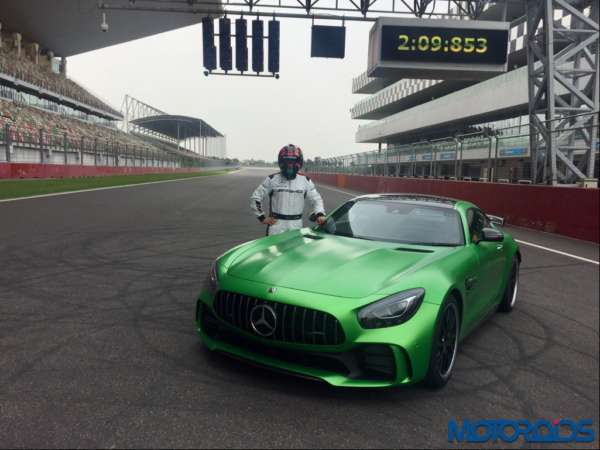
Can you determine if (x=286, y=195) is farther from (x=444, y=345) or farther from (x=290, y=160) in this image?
(x=444, y=345)

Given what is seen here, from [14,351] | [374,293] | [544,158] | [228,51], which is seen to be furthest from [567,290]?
[228,51]

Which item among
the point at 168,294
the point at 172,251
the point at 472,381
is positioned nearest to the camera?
the point at 472,381

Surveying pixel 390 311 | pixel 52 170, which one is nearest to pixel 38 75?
pixel 52 170

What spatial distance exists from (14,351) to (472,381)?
309 centimetres

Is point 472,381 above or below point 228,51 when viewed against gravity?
below

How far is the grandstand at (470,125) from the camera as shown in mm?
12898

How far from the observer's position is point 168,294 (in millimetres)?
4840

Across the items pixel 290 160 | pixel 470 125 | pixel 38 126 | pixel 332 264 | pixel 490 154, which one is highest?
pixel 470 125

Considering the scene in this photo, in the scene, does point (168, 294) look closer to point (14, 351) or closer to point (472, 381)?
point (14, 351)

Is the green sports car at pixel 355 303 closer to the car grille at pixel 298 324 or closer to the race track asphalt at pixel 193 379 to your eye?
the car grille at pixel 298 324

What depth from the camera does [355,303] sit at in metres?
2.80

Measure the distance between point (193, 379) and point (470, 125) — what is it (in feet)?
152

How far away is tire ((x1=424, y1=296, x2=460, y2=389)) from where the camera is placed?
288 cm

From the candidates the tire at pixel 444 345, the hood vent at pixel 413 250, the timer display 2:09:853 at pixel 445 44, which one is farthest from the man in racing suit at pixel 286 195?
the timer display 2:09:853 at pixel 445 44
